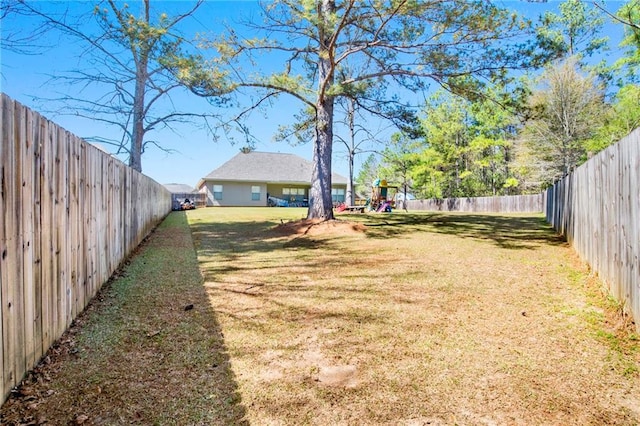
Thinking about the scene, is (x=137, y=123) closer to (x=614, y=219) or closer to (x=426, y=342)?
(x=426, y=342)

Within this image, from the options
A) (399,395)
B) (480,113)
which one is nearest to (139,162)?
(399,395)

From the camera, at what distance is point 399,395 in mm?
2342

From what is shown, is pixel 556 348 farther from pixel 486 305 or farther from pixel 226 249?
pixel 226 249

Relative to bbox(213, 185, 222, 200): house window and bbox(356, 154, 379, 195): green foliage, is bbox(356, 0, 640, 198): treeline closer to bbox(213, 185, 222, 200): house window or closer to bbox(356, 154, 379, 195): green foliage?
bbox(356, 154, 379, 195): green foliage

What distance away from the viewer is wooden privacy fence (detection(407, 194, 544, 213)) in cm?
2123

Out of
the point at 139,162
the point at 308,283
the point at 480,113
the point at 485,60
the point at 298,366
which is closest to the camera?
the point at 298,366

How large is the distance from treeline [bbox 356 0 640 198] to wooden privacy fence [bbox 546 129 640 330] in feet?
16.9

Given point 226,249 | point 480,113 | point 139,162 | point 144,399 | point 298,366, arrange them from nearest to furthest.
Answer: point 144,399
point 298,366
point 226,249
point 139,162
point 480,113

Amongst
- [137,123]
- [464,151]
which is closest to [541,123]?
[464,151]

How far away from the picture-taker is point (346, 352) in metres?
2.93

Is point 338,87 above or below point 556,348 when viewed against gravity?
above

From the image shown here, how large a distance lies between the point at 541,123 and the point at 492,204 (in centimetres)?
609

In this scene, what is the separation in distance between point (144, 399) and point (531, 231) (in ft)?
32.5

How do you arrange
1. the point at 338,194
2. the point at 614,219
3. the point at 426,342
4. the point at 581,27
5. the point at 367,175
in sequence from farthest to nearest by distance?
the point at 367,175 < the point at 338,194 < the point at 581,27 < the point at 614,219 < the point at 426,342
